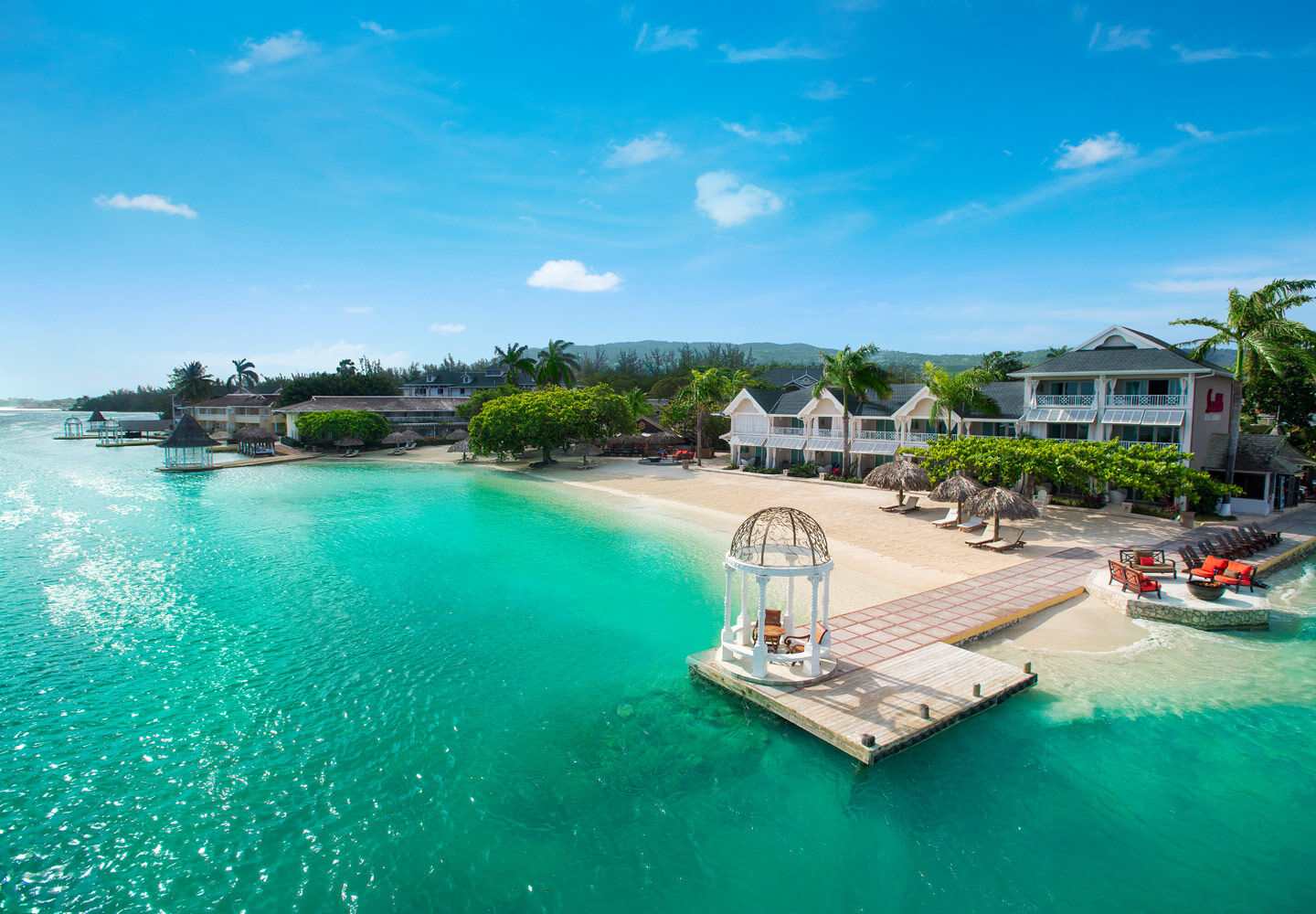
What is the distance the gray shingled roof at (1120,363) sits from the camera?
104 ft

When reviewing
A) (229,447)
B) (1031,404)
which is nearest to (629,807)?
(1031,404)

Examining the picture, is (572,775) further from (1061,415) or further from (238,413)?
(238,413)

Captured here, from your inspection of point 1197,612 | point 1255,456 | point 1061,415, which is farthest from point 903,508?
point 1255,456

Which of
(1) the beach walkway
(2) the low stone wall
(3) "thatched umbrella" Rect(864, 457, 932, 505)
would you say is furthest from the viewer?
(3) "thatched umbrella" Rect(864, 457, 932, 505)

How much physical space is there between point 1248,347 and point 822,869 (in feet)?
112

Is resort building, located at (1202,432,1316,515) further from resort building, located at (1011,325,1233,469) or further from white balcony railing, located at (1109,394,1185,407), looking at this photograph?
white balcony railing, located at (1109,394,1185,407)

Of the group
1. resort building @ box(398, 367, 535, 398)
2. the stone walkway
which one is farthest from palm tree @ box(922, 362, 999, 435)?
resort building @ box(398, 367, 535, 398)

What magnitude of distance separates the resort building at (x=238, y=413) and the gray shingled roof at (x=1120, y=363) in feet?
296

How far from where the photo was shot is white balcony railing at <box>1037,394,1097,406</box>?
34188 mm

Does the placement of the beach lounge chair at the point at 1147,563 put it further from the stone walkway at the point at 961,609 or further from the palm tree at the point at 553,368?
the palm tree at the point at 553,368

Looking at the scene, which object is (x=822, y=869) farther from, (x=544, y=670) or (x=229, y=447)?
(x=229, y=447)

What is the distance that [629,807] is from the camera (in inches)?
413

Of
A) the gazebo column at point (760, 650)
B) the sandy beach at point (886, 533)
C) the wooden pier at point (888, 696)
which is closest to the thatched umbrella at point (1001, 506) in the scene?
the sandy beach at point (886, 533)

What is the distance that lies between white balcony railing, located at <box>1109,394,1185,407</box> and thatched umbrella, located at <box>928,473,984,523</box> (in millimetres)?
12003
